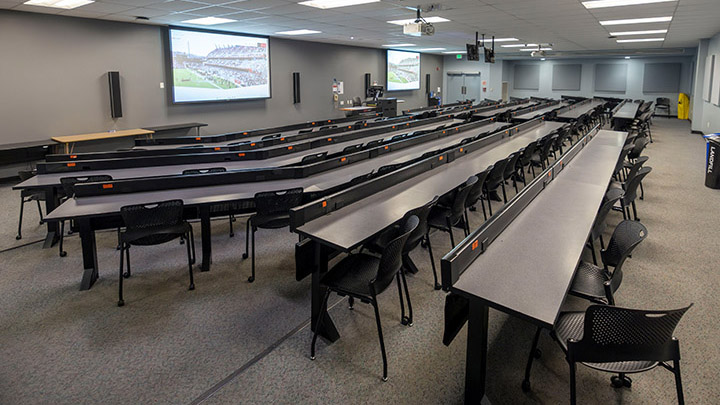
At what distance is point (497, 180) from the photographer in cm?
486

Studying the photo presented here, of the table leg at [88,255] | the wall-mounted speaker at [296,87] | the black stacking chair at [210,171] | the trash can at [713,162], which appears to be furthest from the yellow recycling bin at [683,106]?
the table leg at [88,255]

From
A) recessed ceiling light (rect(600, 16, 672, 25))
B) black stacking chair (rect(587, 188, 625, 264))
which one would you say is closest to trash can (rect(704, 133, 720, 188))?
recessed ceiling light (rect(600, 16, 672, 25))

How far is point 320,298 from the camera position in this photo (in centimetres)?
286

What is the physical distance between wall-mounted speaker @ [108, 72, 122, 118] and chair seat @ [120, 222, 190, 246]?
6361mm

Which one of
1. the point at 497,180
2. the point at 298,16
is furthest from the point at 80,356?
the point at 298,16

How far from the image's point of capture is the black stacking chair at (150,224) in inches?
127

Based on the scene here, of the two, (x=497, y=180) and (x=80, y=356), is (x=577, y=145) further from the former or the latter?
(x=80, y=356)

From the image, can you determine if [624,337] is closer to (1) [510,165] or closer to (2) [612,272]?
(2) [612,272]

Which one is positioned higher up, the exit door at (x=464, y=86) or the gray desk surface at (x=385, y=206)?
the exit door at (x=464, y=86)

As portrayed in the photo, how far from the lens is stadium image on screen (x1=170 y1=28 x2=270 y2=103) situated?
378 inches

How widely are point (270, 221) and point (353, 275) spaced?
1196mm

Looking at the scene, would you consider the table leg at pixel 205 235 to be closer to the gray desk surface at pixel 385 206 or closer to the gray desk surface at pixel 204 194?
the gray desk surface at pixel 204 194

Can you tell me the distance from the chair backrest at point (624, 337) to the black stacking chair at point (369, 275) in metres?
0.99

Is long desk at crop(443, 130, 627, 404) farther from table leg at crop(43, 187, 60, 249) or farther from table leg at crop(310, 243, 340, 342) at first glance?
table leg at crop(43, 187, 60, 249)
